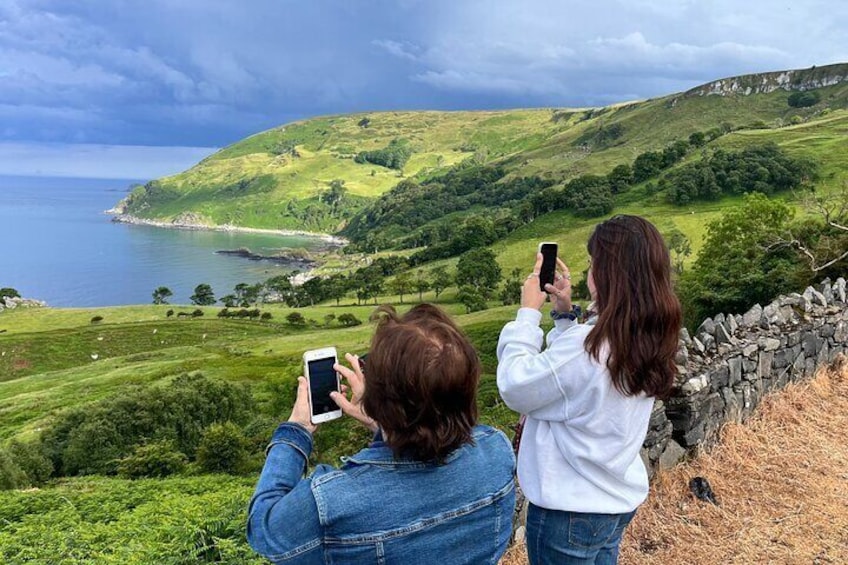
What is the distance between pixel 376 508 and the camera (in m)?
2.08

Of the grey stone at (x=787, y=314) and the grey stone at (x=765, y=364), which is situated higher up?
the grey stone at (x=787, y=314)

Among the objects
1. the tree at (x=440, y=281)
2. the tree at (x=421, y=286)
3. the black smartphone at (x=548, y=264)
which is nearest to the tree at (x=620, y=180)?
the tree at (x=440, y=281)

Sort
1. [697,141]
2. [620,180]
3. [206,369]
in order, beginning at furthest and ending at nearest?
[697,141] < [620,180] < [206,369]

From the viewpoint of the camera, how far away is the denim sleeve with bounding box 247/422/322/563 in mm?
2049

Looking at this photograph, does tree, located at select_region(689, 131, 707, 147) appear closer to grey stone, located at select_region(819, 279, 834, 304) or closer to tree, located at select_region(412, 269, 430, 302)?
tree, located at select_region(412, 269, 430, 302)

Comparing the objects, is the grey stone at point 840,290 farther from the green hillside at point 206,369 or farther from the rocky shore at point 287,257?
the rocky shore at point 287,257

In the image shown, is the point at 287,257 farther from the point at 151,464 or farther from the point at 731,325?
the point at 731,325

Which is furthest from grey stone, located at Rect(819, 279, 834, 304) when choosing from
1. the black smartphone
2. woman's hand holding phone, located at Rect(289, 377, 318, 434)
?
woman's hand holding phone, located at Rect(289, 377, 318, 434)

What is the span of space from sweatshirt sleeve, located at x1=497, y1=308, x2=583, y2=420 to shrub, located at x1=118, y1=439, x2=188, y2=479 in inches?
1081

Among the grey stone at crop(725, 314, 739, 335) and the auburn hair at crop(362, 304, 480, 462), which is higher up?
the auburn hair at crop(362, 304, 480, 462)

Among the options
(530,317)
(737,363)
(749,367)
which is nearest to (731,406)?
(737,363)

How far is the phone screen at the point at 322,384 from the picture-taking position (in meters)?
2.64

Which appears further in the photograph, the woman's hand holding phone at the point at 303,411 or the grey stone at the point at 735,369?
the grey stone at the point at 735,369

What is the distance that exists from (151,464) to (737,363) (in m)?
27.0
